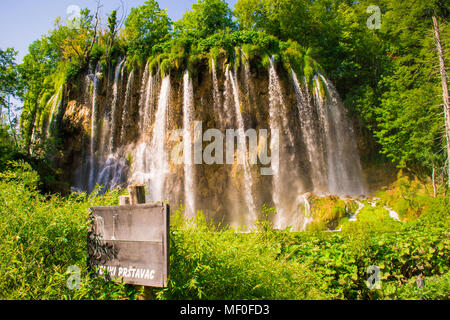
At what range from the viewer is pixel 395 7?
21.1 m

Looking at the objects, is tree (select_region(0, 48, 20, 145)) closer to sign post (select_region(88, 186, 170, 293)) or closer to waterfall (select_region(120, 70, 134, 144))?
waterfall (select_region(120, 70, 134, 144))

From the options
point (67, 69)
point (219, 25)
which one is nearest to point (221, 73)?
point (219, 25)

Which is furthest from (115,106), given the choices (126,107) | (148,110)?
(148,110)

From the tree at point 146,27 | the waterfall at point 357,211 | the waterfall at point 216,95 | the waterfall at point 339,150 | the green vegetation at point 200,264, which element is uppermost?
the tree at point 146,27

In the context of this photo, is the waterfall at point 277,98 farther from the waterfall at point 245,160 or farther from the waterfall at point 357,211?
the waterfall at point 357,211

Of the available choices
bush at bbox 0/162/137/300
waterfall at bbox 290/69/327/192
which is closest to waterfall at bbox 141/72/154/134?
waterfall at bbox 290/69/327/192

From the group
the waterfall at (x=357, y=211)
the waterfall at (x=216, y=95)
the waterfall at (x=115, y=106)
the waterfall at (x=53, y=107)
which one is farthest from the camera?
the waterfall at (x=53, y=107)

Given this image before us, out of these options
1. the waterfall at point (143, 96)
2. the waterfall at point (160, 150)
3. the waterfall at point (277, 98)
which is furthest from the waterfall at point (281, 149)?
the waterfall at point (143, 96)

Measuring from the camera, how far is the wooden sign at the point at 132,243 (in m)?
2.72

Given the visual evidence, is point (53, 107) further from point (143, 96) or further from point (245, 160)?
point (245, 160)

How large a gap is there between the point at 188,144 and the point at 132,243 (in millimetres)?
13673

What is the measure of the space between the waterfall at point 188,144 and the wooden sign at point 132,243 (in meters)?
12.4

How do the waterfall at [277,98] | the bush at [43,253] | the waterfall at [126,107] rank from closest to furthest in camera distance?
the bush at [43,253] < the waterfall at [277,98] < the waterfall at [126,107]
